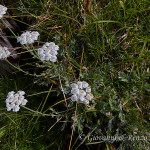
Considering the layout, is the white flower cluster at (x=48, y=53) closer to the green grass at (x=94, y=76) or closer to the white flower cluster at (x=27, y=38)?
the white flower cluster at (x=27, y=38)

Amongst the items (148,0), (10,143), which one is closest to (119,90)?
(148,0)

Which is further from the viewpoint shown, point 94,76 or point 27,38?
point 94,76

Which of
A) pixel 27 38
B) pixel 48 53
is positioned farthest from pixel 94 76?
pixel 27 38

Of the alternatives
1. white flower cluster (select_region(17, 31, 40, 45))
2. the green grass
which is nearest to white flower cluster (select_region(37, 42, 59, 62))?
white flower cluster (select_region(17, 31, 40, 45))

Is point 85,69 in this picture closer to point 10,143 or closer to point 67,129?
point 67,129

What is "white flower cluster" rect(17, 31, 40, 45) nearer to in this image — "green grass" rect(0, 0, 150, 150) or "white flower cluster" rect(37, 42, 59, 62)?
"white flower cluster" rect(37, 42, 59, 62)

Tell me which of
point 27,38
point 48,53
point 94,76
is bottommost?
point 94,76

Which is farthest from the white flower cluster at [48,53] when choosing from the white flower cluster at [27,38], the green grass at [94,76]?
the green grass at [94,76]

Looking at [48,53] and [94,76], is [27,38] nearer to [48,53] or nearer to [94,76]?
[48,53]
